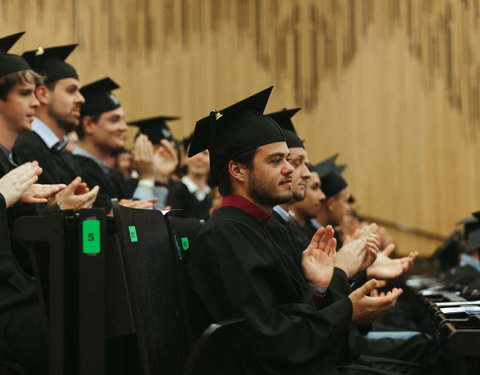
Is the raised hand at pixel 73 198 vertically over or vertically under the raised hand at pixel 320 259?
over

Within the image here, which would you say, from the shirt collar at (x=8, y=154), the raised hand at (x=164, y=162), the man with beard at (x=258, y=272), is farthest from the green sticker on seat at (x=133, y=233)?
the raised hand at (x=164, y=162)

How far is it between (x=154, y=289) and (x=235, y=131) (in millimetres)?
825

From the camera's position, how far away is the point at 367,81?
11.3 m

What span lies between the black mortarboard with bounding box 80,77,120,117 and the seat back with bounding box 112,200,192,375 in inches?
107

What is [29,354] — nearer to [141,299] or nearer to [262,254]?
[141,299]

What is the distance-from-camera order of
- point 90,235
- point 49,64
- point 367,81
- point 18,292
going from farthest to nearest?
point 367,81 → point 49,64 → point 18,292 → point 90,235

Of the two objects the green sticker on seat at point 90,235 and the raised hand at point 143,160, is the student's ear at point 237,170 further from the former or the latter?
the raised hand at point 143,160

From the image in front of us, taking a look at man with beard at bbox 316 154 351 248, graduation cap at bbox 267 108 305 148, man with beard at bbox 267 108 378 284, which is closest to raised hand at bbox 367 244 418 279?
man with beard at bbox 267 108 378 284

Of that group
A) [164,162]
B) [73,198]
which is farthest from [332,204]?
[73,198]

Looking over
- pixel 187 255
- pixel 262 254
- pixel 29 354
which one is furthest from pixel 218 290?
pixel 29 354

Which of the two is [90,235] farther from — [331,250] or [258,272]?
[331,250]

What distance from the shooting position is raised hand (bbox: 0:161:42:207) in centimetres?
282

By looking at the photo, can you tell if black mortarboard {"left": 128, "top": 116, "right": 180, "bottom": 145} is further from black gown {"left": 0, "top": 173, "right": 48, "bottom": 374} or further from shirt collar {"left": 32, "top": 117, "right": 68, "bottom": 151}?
black gown {"left": 0, "top": 173, "right": 48, "bottom": 374}

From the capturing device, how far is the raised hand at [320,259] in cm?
282
